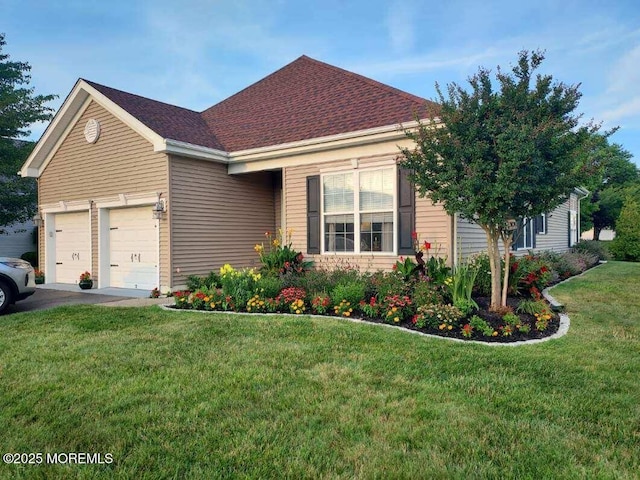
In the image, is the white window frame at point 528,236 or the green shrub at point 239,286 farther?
the white window frame at point 528,236

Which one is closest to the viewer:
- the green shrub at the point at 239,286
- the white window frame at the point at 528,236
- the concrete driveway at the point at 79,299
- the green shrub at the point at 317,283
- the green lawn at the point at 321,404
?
the green lawn at the point at 321,404

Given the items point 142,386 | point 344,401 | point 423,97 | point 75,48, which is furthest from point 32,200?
point 344,401

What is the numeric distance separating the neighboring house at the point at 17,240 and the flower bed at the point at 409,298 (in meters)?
15.6

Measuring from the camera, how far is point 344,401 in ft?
10.8

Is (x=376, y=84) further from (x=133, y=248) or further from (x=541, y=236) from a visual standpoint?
(x=541, y=236)

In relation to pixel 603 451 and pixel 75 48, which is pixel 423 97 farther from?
pixel 75 48

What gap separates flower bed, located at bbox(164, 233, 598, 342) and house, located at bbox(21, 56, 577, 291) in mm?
1142

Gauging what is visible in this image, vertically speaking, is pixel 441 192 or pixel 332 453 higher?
pixel 441 192

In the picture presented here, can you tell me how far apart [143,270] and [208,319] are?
4.76 metres

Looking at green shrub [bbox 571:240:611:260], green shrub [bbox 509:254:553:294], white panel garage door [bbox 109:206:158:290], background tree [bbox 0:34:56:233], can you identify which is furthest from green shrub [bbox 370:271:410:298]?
background tree [bbox 0:34:56:233]

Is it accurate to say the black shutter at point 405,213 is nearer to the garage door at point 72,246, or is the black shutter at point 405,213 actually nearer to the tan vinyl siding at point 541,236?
the tan vinyl siding at point 541,236

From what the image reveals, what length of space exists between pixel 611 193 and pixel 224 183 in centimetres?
3731

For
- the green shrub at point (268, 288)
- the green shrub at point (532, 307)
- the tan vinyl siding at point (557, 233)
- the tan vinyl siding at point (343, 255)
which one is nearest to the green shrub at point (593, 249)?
the tan vinyl siding at point (557, 233)

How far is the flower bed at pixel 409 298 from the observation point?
5.59 m
